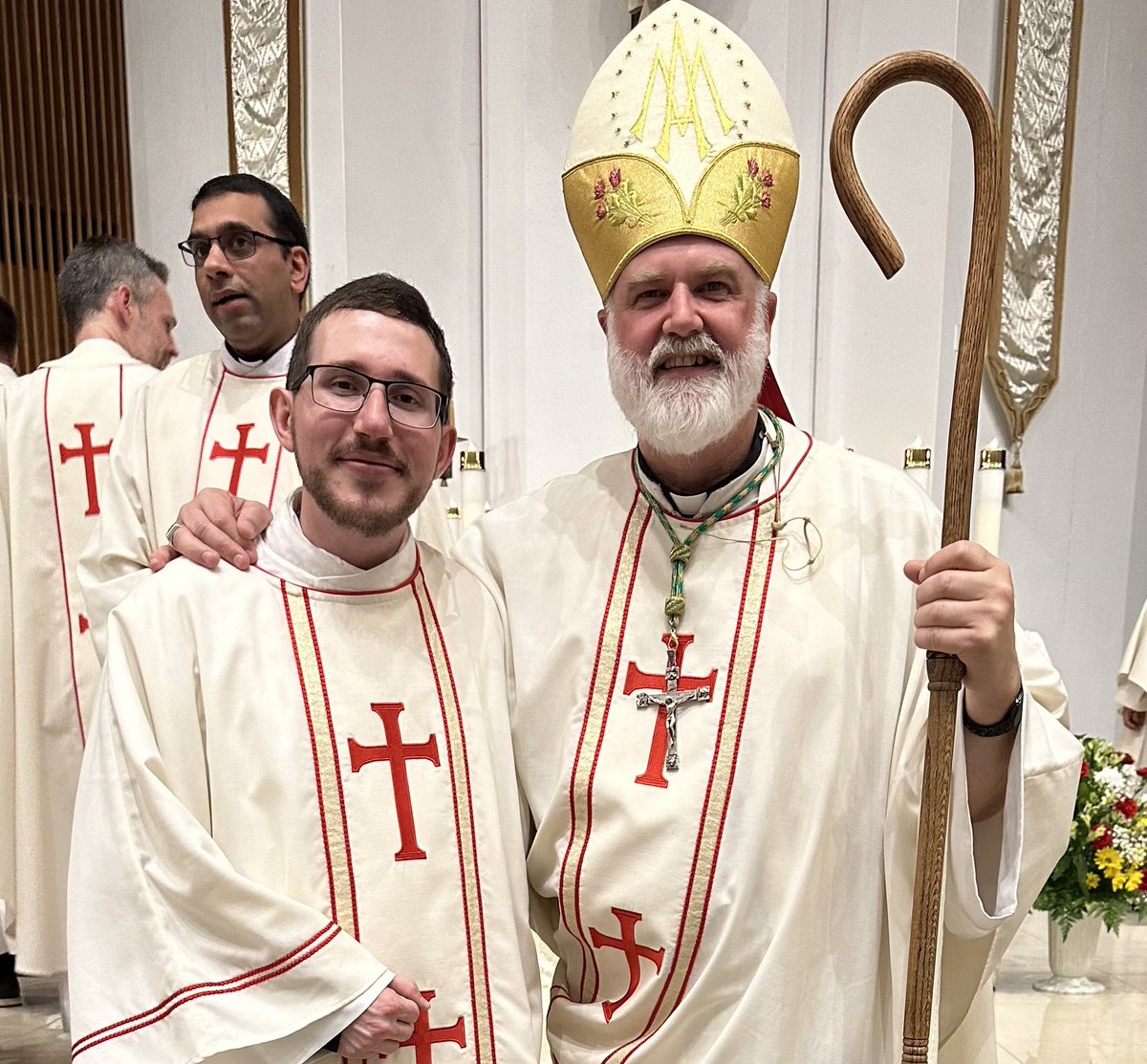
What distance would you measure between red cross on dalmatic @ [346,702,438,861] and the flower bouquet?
2978mm

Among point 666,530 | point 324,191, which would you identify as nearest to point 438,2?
point 324,191

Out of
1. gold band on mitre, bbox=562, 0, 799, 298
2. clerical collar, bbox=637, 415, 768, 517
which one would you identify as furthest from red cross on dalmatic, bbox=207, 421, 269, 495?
clerical collar, bbox=637, 415, 768, 517

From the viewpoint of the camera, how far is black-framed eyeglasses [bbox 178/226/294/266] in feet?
10.2

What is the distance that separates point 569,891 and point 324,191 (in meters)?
4.38

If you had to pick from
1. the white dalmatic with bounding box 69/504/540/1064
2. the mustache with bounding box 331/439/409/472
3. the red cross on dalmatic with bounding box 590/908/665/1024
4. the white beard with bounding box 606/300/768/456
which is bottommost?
the red cross on dalmatic with bounding box 590/908/665/1024

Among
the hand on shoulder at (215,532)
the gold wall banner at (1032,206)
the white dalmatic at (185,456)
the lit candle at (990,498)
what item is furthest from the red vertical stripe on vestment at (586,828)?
the gold wall banner at (1032,206)

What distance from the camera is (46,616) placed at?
4020mm

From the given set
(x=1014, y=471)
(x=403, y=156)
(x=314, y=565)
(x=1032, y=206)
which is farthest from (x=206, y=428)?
(x=1032, y=206)

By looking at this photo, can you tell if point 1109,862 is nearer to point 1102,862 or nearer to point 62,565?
point 1102,862

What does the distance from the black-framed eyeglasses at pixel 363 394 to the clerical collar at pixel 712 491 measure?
1.48 ft

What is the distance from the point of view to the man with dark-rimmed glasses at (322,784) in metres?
1.78

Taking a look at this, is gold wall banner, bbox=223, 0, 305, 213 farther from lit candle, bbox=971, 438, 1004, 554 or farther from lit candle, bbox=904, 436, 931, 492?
lit candle, bbox=971, 438, 1004, 554

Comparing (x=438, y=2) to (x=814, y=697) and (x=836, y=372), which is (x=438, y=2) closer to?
(x=836, y=372)

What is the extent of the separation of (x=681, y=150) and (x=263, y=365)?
4.96 ft
